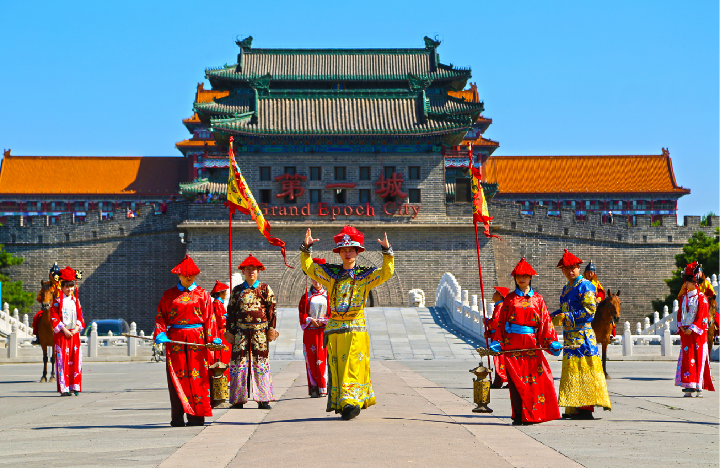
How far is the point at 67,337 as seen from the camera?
36.6 ft

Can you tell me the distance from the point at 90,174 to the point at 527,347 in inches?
1554

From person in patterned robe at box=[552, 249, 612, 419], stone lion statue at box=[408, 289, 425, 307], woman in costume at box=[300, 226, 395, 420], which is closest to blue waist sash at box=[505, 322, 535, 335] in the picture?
person in patterned robe at box=[552, 249, 612, 419]

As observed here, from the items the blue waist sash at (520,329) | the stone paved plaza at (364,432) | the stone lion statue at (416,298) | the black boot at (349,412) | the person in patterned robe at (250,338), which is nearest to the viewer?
the stone paved plaza at (364,432)

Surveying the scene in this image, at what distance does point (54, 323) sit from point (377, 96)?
863 inches

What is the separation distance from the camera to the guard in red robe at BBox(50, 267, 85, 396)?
10836 mm

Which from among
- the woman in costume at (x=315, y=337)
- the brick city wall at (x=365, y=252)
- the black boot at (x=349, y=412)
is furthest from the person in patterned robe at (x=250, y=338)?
the brick city wall at (x=365, y=252)

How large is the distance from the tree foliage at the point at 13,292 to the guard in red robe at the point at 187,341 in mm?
24870

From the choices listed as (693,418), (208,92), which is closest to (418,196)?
(208,92)

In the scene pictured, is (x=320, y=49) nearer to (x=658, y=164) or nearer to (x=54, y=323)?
(x=658, y=164)

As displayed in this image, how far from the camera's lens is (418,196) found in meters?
31.1

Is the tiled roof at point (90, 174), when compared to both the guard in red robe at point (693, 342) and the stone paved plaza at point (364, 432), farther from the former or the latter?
the guard in red robe at point (693, 342)

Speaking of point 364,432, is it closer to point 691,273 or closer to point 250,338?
point 250,338

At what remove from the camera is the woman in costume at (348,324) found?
7137 mm

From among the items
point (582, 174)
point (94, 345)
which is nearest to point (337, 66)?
point (582, 174)
